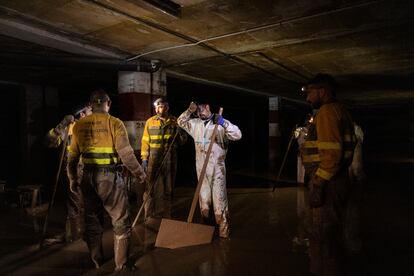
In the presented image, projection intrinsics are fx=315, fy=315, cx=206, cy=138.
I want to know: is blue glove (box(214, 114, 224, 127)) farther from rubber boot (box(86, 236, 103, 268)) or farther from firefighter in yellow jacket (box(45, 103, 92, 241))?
rubber boot (box(86, 236, 103, 268))

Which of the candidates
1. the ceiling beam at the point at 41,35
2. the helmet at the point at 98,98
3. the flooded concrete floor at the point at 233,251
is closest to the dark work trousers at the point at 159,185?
the flooded concrete floor at the point at 233,251

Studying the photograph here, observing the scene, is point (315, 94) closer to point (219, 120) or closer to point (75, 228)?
point (219, 120)

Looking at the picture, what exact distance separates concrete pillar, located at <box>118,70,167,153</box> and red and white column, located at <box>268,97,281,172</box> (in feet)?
23.9

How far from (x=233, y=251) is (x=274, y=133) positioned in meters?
10.1

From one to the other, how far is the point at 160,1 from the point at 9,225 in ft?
14.5

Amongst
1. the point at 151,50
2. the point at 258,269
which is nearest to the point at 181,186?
the point at 151,50

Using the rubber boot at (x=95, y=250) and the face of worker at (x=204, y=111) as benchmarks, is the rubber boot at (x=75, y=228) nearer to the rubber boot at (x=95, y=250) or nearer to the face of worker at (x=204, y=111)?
the rubber boot at (x=95, y=250)

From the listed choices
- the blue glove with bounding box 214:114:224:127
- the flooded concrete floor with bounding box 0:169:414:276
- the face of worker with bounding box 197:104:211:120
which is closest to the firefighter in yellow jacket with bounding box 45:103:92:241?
the flooded concrete floor with bounding box 0:169:414:276

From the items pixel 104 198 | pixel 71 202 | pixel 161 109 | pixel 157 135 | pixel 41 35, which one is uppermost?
pixel 41 35

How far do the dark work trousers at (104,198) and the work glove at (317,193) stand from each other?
2.03 m

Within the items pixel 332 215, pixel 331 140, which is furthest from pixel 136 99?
pixel 332 215

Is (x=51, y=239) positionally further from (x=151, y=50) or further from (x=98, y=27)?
(x=151, y=50)

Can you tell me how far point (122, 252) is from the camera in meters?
3.55

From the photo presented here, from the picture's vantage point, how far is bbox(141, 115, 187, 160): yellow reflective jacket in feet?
18.1
